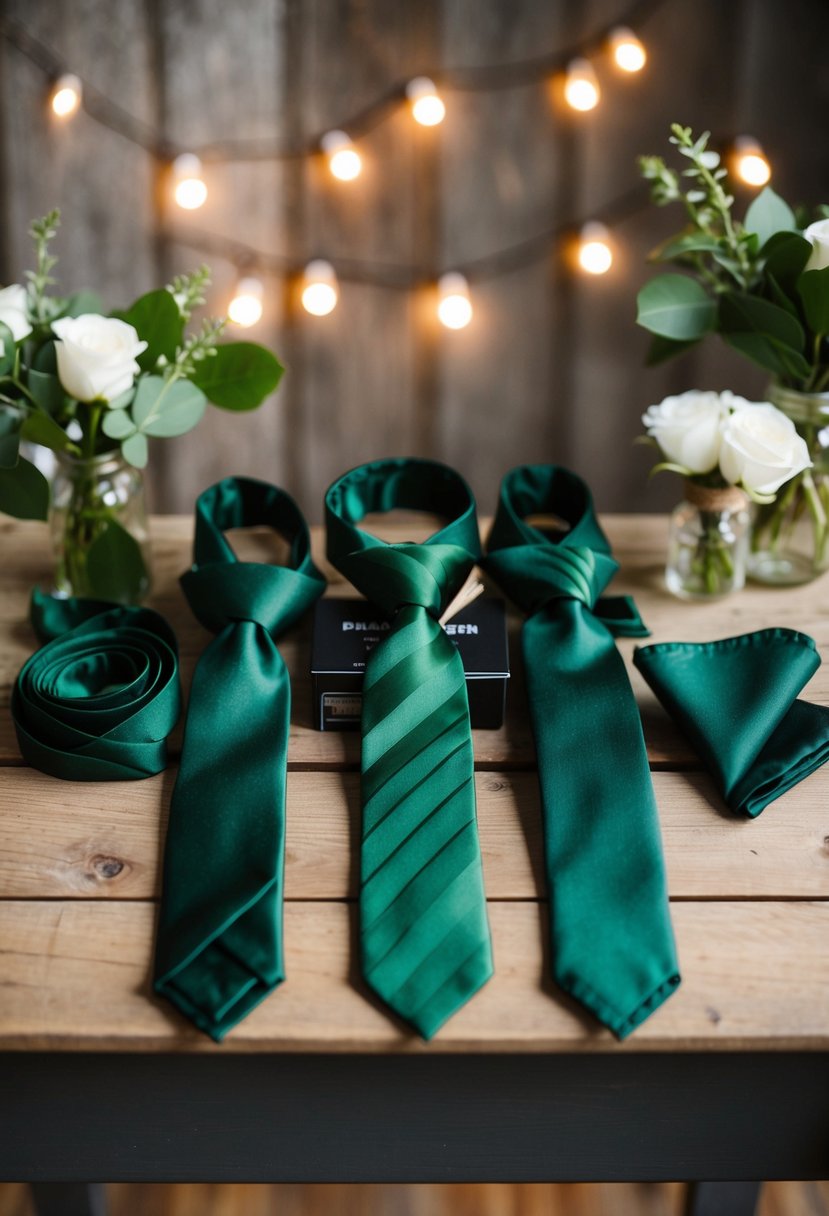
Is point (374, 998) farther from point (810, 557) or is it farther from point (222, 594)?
point (810, 557)

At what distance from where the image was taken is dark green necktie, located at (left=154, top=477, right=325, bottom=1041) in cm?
83

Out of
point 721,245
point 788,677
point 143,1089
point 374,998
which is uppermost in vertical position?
point 721,245

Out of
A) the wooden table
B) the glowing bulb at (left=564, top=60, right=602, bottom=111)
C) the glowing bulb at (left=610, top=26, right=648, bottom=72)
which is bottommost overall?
the wooden table

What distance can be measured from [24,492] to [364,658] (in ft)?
1.28

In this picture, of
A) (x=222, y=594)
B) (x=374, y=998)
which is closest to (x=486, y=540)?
(x=222, y=594)

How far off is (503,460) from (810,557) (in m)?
0.54

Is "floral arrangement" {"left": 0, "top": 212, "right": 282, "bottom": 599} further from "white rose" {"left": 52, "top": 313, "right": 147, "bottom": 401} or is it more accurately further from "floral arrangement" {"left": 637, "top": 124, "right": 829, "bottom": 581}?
"floral arrangement" {"left": 637, "top": 124, "right": 829, "bottom": 581}

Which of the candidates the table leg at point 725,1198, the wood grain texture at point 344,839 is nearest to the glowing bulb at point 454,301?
the wood grain texture at point 344,839

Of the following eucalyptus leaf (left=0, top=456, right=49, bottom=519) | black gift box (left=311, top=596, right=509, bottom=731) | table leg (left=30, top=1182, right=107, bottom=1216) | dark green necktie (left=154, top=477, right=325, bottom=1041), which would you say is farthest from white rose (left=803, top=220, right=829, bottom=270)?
table leg (left=30, top=1182, right=107, bottom=1216)

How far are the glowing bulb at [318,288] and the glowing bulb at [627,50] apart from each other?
0.47 metres

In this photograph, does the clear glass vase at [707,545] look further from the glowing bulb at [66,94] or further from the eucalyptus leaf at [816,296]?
the glowing bulb at [66,94]

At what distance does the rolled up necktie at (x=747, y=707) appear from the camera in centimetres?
99

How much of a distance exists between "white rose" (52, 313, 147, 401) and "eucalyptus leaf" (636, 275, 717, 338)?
0.55 metres

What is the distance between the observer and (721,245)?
118 cm
